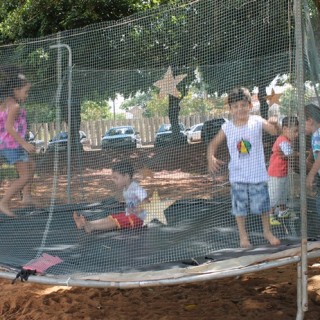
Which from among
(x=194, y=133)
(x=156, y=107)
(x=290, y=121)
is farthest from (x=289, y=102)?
(x=156, y=107)

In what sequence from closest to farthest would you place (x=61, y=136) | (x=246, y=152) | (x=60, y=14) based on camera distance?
(x=246, y=152) < (x=61, y=136) < (x=60, y=14)

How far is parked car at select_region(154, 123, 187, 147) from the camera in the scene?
3178mm

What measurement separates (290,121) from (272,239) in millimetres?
730

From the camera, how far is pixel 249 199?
312cm

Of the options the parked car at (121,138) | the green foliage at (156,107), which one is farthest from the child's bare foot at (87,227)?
the green foliage at (156,107)

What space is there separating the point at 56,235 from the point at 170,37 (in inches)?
66.2

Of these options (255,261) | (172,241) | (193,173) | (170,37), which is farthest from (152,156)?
(255,261)

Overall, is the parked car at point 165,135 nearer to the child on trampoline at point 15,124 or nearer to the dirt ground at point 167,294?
the dirt ground at point 167,294

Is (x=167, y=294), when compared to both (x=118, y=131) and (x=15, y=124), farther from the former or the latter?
(x=15, y=124)

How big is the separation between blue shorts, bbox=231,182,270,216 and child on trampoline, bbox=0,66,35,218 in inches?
63.6

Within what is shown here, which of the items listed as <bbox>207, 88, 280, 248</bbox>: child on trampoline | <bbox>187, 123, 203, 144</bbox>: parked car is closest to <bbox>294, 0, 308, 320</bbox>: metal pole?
<bbox>207, 88, 280, 248</bbox>: child on trampoline

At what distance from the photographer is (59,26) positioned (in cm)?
1075

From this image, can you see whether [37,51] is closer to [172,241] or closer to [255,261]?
[172,241]

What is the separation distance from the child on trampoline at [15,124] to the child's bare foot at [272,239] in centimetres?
184
